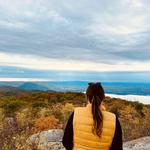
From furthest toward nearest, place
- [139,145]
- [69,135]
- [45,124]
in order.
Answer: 1. [45,124]
2. [139,145]
3. [69,135]

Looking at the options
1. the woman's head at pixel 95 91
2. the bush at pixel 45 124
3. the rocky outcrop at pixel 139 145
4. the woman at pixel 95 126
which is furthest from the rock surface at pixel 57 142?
the woman's head at pixel 95 91

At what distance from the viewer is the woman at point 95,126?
471 cm

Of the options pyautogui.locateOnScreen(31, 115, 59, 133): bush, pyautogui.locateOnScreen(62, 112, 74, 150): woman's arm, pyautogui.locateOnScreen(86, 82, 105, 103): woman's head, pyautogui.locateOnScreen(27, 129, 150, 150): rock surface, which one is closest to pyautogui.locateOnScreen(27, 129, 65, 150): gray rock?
pyautogui.locateOnScreen(27, 129, 150, 150): rock surface

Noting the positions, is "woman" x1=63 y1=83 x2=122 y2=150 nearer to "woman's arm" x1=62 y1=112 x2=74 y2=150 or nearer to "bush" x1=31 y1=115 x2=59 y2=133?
"woman's arm" x1=62 y1=112 x2=74 y2=150

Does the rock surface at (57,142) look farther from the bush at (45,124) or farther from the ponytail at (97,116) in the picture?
the ponytail at (97,116)

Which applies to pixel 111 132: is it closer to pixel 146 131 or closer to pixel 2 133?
pixel 2 133

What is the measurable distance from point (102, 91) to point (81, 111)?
35cm

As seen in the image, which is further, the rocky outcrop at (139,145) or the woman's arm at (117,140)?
the rocky outcrop at (139,145)

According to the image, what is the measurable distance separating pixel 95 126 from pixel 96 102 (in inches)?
11.1

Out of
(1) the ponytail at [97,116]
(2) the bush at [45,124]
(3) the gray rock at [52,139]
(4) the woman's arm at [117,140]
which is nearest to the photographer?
(1) the ponytail at [97,116]

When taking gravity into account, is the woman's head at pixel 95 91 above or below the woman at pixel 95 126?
above

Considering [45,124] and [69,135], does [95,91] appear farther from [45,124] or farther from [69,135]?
[45,124]

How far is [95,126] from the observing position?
15.4 ft

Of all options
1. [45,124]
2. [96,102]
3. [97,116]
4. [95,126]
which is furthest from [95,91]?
[45,124]
